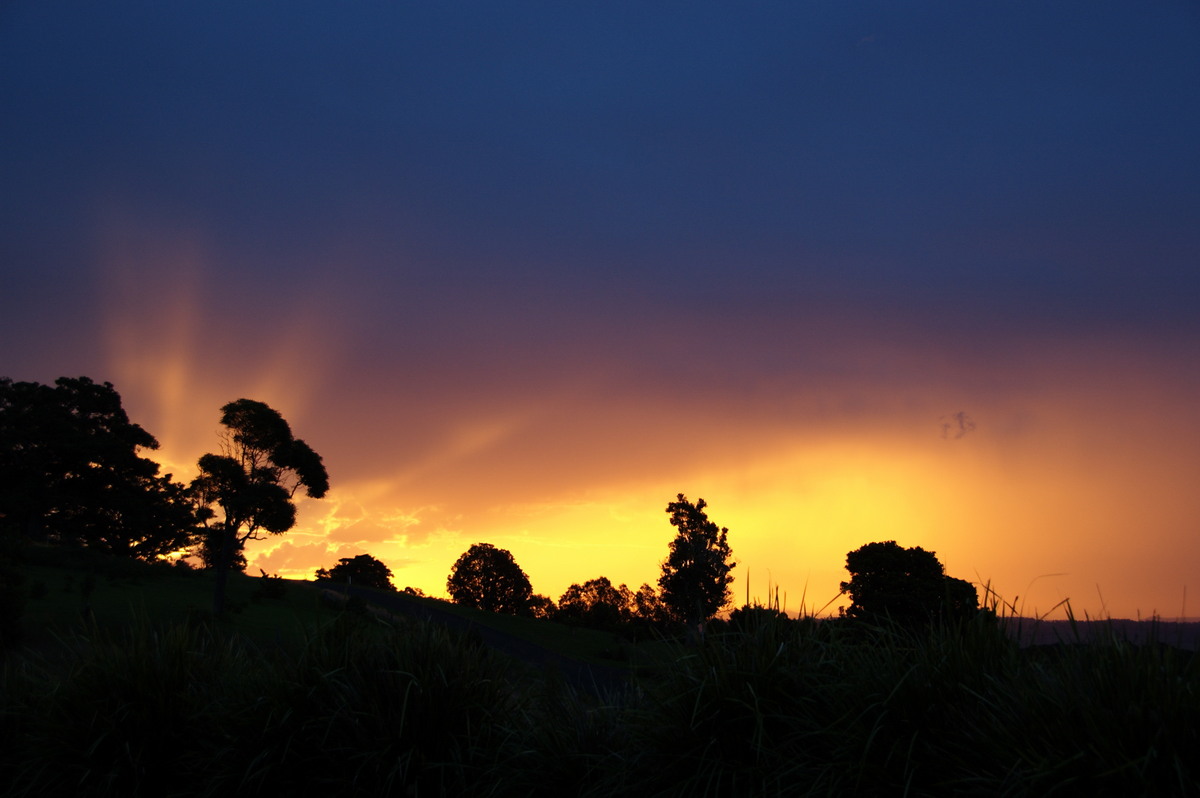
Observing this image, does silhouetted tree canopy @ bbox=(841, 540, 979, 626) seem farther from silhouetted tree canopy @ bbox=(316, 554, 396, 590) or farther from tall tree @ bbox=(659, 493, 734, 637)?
silhouetted tree canopy @ bbox=(316, 554, 396, 590)

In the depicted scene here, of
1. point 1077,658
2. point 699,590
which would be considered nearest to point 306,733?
point 1077,658

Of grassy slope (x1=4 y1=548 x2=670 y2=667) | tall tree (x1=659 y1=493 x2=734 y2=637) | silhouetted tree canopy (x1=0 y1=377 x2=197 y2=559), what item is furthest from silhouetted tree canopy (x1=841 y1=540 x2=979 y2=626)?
silhouetted tree canopy (x1=0 y1=377 x2=197 y2=559)

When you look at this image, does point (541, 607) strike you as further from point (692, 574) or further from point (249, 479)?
point (249, 479)

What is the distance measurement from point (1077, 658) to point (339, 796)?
6.17 meters

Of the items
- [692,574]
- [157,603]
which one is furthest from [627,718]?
[692,574]

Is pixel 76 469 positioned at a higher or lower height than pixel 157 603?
higher

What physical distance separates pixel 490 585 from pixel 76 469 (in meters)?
42.2

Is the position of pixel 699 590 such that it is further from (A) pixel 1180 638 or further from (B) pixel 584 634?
(A) pixel 1180 638

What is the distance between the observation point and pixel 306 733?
7.33 m

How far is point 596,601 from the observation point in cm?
9169

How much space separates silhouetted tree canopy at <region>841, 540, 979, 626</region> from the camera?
27531 millimetres

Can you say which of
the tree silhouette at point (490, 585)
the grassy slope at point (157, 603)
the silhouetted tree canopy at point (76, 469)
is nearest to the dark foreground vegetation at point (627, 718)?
the grassy slope at point (157, 603)

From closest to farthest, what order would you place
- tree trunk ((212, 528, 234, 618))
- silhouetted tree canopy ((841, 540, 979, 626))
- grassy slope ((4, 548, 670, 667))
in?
grassy slope ((4, 548, 670, 667)), silhouetted tree canopy ((841, 540, 979, 626)), tree trunk ((212, 528, 234, 618))

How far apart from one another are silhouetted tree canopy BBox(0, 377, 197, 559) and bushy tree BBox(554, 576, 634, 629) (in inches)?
1715
